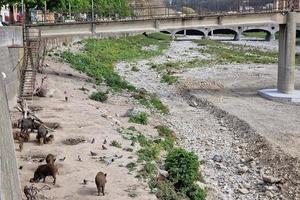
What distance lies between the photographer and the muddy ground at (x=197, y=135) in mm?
20625

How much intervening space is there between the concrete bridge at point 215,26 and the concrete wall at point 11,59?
27.1 feet

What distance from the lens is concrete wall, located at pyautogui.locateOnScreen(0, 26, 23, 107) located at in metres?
31.5

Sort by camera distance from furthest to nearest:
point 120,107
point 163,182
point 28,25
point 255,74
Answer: point 255,74 → point 28,25 → point 120,107 → point 163,182

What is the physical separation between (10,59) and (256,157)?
1689 centimetres

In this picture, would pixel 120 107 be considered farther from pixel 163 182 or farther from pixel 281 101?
pixel 163 182

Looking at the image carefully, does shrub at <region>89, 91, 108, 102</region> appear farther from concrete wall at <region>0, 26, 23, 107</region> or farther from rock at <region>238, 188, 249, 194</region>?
rock at <region>238, 188, 249, 194</region>

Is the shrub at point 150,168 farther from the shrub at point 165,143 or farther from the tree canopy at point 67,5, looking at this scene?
the tree canopy at point 67,5

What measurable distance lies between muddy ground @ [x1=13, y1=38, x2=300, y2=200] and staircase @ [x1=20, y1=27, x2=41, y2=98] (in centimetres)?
143

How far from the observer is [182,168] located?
808 inches

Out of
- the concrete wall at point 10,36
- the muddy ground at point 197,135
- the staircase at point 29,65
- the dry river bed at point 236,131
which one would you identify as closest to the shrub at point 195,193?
the dry river bed at point 236,131

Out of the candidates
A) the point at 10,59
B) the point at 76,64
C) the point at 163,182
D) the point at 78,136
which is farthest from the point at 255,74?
the point at 163,182

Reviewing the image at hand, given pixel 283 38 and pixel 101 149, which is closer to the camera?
pixel 101 149

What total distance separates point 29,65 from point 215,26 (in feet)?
60.9

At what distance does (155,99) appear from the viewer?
4384 cm
